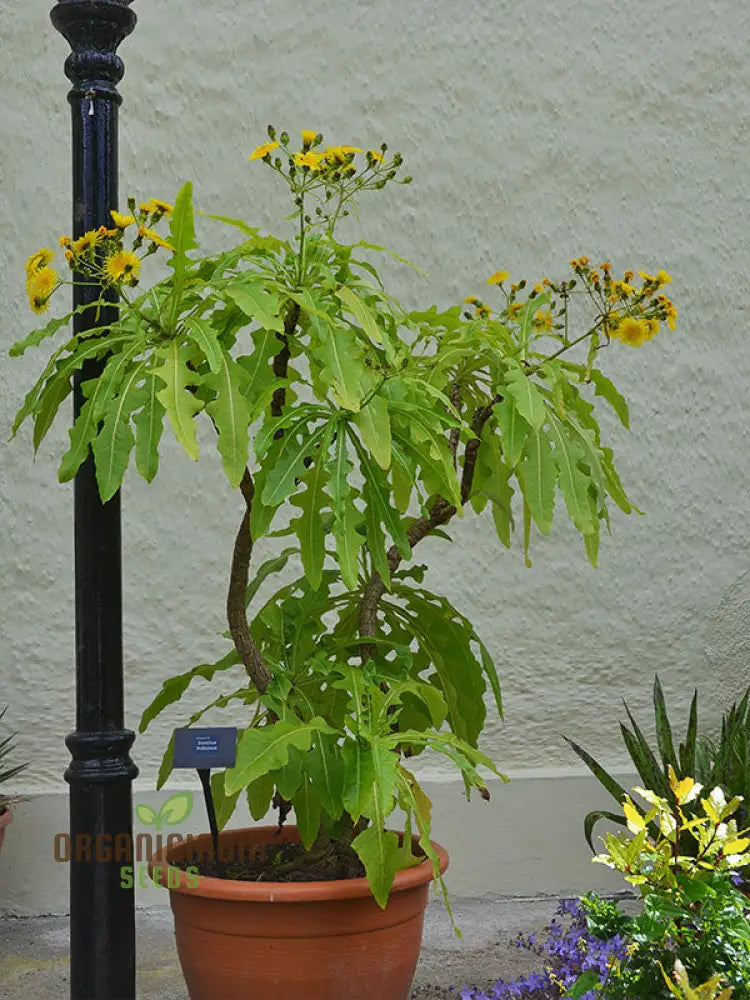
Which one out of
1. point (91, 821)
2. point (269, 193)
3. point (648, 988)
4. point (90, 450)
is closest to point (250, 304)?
point (90, 450)

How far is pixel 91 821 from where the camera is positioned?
7.49 ft

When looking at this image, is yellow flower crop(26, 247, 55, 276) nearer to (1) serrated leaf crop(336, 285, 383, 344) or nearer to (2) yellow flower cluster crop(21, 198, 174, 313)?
(2) yellow flower cluster crop(21, 198, 174, 313)

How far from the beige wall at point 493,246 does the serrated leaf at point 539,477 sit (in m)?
1.70

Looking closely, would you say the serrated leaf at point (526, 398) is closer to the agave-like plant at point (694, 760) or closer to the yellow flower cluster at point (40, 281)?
the yellow flower cluster at point (40, 281)

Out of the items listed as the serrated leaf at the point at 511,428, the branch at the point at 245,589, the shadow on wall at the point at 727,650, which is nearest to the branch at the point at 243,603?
the branch at the point at 245,589

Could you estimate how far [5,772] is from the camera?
3.65 m

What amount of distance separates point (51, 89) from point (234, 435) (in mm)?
2156

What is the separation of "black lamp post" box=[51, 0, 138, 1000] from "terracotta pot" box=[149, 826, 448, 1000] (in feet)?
0.64

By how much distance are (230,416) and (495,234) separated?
2.11 metres

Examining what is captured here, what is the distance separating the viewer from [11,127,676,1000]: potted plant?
2.21 meters

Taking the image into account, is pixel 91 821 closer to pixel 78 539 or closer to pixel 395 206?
pixel 78 539

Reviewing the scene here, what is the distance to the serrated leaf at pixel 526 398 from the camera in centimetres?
227

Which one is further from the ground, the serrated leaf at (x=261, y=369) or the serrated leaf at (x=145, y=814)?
the serrated leaf at (x=261, y=369)

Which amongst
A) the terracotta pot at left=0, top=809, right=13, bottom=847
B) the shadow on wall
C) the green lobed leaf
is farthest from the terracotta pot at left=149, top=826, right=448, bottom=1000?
the shadow on wall
